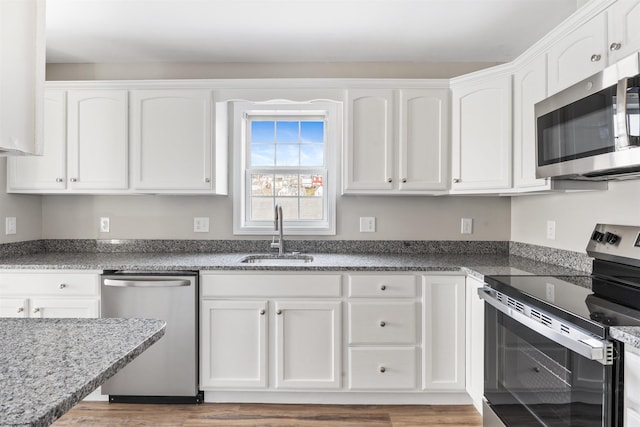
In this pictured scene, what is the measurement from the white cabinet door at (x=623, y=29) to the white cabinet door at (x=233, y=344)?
209 centimetres

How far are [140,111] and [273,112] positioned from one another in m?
0.94

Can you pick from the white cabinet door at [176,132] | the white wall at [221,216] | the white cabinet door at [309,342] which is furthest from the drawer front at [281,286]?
the white cabinet door at [176,132]

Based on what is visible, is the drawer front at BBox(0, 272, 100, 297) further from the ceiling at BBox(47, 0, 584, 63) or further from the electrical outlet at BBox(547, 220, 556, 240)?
the electrical outlet at BBox(547, 220, 556, 240)

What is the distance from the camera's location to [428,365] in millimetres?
2461

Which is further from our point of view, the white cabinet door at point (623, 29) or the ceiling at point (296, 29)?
the ceiling at point (296, 29)

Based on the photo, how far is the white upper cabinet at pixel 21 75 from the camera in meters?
0.93

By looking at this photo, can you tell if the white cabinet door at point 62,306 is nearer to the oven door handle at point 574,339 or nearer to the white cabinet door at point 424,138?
the white cabinet door at point 424,138

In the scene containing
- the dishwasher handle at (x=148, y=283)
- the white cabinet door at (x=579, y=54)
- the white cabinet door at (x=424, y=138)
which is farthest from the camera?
the white cabinet door at (x=424, y=138)

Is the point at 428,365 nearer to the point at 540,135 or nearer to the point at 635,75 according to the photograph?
the point at 540,135

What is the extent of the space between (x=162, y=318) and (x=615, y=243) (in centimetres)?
244

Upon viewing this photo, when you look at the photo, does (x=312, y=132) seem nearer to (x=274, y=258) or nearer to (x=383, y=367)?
(x=274, y=258)

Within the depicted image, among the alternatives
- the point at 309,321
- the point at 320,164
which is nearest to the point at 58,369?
the point at 309,321

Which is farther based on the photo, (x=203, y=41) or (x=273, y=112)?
(x=273, y=112)

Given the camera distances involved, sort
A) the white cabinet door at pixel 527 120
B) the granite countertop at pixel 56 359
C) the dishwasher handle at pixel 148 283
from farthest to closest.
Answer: the dishwasher handle at pixel 148 283 → the white cabinet door at pixel 527 120 → the granite countertop at pixel 56 359
